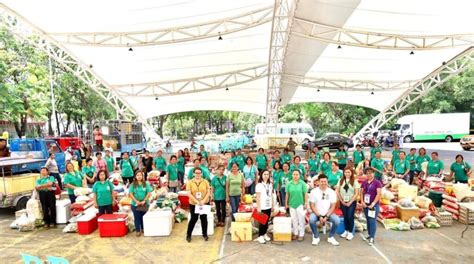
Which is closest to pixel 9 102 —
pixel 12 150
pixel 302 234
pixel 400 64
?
pixel 12 150

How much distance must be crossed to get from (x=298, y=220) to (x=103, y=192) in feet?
13.2

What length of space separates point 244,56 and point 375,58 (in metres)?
5.96

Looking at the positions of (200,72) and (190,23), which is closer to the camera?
(190,23)

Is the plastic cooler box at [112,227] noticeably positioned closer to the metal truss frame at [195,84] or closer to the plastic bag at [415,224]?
the plastic bag at [415,224]

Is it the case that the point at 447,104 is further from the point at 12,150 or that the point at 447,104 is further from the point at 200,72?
the point at 12,150

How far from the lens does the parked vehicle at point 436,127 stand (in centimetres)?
2730

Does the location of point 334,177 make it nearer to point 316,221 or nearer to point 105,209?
point 316,221

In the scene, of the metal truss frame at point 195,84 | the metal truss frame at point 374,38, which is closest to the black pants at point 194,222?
the metal truss frame at point 374,38

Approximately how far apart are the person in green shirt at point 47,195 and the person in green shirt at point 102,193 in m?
1.14

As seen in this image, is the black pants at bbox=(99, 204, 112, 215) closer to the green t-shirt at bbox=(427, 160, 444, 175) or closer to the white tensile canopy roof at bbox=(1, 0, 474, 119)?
the white tensile canopy roof at bbox=(1, 0, 474, 119)

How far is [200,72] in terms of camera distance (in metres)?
16.8

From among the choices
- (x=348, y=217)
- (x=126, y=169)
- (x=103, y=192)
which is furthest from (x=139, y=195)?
(x=348, y=217)

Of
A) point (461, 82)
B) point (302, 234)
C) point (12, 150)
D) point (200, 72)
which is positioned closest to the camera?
point (302, 234)

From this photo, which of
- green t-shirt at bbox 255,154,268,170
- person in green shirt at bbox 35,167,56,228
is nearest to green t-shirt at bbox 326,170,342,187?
green t-shirt at bbox 255,154,268,170
